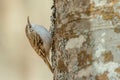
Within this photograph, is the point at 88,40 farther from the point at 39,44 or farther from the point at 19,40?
the point at 19,40

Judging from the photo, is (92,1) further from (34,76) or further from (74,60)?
(34,76)

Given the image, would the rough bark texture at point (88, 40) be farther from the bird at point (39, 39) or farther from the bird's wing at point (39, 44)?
the bird's wing at point (39, 44)

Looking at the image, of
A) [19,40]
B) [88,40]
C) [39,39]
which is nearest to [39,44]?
[39,39]

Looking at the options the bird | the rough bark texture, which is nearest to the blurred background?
the bird

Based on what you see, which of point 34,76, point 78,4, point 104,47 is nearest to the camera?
point 104,47

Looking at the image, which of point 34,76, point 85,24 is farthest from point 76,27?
point 34,76

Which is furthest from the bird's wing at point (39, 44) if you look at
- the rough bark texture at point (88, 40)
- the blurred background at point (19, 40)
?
the blurred background at point (19, 40)
